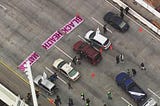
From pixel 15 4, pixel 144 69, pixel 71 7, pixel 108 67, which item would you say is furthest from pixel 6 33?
pixel 144 69

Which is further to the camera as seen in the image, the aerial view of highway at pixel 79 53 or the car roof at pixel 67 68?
the car roof at pixel 67 68

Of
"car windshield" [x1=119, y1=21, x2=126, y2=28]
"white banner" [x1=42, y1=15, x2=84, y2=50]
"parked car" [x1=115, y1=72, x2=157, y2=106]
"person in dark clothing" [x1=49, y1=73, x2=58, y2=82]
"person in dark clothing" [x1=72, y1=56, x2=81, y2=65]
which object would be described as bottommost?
"parked car" [x1=115, y1=72, x2=157, y2=106]

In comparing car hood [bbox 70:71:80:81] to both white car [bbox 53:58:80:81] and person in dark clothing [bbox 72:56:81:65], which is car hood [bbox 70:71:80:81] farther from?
person in dark clothing [bbox 72:56:81:65]

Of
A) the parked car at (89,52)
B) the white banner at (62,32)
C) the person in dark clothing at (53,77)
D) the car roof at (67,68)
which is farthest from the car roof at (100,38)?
the person in dark clothing at (53,77)

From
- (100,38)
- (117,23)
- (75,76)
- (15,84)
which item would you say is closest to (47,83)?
(75,76)

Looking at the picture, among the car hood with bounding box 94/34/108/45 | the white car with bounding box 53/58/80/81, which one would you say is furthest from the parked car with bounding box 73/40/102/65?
the white car with bounding box 53/58/80/81

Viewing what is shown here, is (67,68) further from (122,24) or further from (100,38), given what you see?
(122,24)

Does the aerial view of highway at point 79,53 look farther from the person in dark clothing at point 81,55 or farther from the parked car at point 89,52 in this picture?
the parked car at point 89,52
